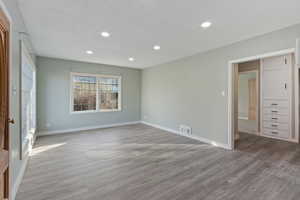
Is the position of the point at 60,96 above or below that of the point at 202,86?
below

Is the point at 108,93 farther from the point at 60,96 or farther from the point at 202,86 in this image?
the point at 202,86

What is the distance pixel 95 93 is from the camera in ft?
18.9

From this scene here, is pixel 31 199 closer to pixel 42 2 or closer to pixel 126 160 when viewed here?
pixel 126 160

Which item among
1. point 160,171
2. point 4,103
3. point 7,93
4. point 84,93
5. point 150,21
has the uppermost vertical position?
point 150,21

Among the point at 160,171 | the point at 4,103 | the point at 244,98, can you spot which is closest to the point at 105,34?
the point at 4,103

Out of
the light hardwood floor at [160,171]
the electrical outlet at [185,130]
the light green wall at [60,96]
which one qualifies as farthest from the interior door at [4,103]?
the electrical outlet at [185,130]

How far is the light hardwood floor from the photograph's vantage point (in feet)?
6.15

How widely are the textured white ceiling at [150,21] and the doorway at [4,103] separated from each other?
2.74ft

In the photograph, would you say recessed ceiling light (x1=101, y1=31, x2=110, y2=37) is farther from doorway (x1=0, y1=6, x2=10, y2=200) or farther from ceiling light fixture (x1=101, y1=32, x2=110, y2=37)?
doorway (x1=0, y1=6, x2=10, y2=200)

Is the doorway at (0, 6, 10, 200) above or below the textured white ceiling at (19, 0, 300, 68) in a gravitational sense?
below

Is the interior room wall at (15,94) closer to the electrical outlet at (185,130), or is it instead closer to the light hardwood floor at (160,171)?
the light hardwood floor at (160,171)

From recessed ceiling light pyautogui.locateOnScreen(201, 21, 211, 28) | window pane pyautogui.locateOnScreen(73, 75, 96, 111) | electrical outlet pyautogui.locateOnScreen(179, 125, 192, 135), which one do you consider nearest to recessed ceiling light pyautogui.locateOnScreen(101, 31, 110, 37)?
recessed ceiling light pyautogui.locateOnScreen(201, 21, 211, 28)

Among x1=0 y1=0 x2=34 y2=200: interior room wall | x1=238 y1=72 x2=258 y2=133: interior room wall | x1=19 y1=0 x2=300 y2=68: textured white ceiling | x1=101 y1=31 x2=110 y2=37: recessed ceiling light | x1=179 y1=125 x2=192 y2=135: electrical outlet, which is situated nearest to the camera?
x1=0 y1=0 x2=34 y2=200: interior room wall

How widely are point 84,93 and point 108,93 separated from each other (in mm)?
962
